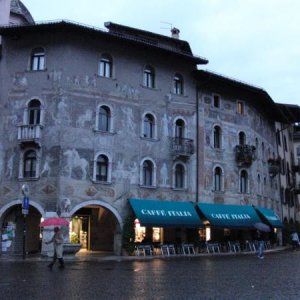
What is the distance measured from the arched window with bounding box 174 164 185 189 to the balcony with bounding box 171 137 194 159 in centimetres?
76

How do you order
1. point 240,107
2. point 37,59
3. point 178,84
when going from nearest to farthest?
1. point 37,59
2. point 178,84
3. point 240,107

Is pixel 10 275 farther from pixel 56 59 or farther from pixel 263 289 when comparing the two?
pixel 56 59

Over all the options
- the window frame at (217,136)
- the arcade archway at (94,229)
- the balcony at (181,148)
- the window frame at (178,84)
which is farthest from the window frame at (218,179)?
the arcade archway at (94,229)

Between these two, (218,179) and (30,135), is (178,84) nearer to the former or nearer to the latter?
(218,179)

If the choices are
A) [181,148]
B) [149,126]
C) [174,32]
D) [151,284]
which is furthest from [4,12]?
[151,284]

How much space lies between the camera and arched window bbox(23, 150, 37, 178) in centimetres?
2841

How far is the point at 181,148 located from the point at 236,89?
A: 799cm

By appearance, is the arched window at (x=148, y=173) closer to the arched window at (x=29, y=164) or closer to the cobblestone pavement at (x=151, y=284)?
the arched window at (x=29, y=164)

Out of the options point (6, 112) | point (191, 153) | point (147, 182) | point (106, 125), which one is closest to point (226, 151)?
point (191, 153)

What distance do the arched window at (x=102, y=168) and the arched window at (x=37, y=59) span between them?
263 inches

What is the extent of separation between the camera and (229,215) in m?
33.5

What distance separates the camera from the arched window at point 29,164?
1118 inches

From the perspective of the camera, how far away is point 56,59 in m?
29.4

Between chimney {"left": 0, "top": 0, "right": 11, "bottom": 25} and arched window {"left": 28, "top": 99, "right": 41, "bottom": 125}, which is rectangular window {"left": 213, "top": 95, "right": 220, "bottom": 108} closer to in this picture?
arched window {"left": 28, "top": 99, "right": 41, "bottom": 125}
